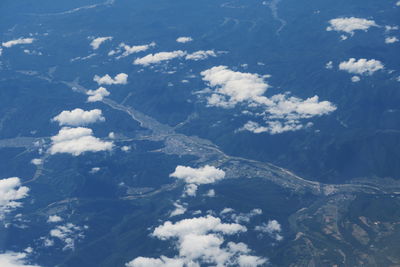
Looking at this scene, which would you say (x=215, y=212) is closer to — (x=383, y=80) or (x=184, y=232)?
(x=184, y=232)

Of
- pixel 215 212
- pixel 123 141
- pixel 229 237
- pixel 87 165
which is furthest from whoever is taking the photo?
pixel 123 141

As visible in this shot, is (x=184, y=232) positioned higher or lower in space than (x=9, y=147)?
lower

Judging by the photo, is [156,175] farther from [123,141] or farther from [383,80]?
[383,80]

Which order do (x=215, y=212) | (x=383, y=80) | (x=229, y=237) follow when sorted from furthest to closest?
(x=383, y=80) → (x=215, y=212) → (x=229, y=237)

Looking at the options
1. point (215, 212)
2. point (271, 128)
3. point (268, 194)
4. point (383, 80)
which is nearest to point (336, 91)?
point (383, 80)

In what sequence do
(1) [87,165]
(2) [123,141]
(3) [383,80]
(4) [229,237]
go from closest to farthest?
(4) [229,237] → (1) [87,165] → (2) [123,141] → (3) [383,80]

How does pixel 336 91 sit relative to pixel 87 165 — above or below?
above

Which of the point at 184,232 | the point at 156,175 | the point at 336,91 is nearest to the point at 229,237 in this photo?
the point at 184,232

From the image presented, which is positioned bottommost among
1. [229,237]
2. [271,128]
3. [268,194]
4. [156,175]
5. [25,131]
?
[229,237]

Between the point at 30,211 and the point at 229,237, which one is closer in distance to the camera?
the point at 229,237
